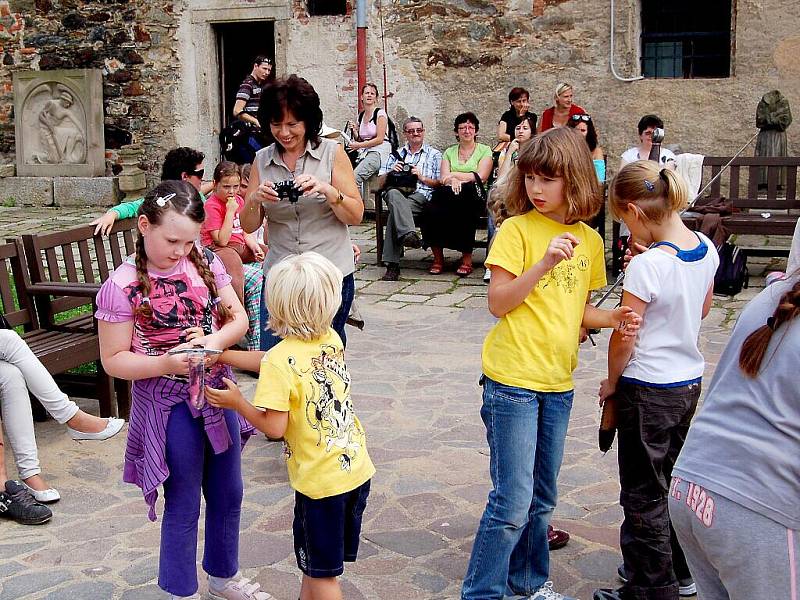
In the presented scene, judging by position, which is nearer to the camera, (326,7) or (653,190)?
(653,190)

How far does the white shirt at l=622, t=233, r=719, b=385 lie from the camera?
10.1 ft

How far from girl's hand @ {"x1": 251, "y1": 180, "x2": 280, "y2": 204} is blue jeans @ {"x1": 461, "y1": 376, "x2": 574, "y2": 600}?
1374 mm

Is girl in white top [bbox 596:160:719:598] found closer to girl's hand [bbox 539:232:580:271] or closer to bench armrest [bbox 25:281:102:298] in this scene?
girl's hand [bbox 539:232:580:271]

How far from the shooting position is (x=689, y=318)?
3.12 metres

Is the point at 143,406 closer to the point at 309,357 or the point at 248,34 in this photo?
the point at 309,357

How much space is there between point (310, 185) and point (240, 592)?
156cm

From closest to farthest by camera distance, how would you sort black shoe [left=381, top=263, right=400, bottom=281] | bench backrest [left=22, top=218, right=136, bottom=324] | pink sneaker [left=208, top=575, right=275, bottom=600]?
pink sneaker [left=208, top=575, right=275, bottom=600]
bench backrest [left=22, top=218, right=136, bottom=324]
black shoe [left=381, top=263, right=400, bottom=281]

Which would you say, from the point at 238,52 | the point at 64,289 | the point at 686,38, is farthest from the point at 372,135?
the point at 64,289

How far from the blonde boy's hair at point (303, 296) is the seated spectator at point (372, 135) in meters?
7.91

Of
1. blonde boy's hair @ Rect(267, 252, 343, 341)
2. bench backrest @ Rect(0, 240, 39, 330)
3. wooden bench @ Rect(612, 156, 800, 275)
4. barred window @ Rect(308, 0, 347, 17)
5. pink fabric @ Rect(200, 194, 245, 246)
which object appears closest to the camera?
blonde boy's hair @ Rect(267, 252, 343, 341)

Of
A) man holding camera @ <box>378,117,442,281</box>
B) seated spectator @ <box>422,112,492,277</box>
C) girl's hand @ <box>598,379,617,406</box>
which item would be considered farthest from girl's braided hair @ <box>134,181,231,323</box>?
seated spectator @ <box>422,112,492,277</box>

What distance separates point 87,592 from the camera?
11.7 feet

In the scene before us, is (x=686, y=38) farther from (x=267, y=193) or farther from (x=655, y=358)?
(x=655, y=358)

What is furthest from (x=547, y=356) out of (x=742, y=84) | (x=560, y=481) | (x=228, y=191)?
(x=742, y=84)
